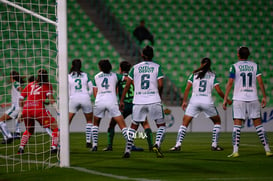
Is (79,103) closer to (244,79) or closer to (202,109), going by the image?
(202,109)

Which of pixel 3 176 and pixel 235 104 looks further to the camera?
pixel 235 104

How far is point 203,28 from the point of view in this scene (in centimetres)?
2259

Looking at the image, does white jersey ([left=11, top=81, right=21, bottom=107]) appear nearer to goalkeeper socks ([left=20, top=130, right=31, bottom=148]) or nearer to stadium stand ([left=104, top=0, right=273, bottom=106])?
goalkeeper socks ([left=20, top=130, right=31, bottom=148])

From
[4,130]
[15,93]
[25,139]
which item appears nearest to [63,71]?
[25,139]

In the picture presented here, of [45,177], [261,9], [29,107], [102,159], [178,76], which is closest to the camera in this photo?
[45,177]

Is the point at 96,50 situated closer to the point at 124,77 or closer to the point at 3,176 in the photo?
the point at 124,77

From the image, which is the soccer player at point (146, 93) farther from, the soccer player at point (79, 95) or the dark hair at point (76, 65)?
the soccer player at point (79, 95)

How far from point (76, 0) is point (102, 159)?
1403cm

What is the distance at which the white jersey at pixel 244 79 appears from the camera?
950 centimetres

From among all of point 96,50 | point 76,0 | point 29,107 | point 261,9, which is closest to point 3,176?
point 29,107

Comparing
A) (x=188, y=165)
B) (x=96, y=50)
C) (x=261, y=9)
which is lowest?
(x=188, y=165)

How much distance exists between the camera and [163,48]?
22.0m

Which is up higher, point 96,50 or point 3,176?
point 96,50

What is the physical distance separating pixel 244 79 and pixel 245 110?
1.73 ft
